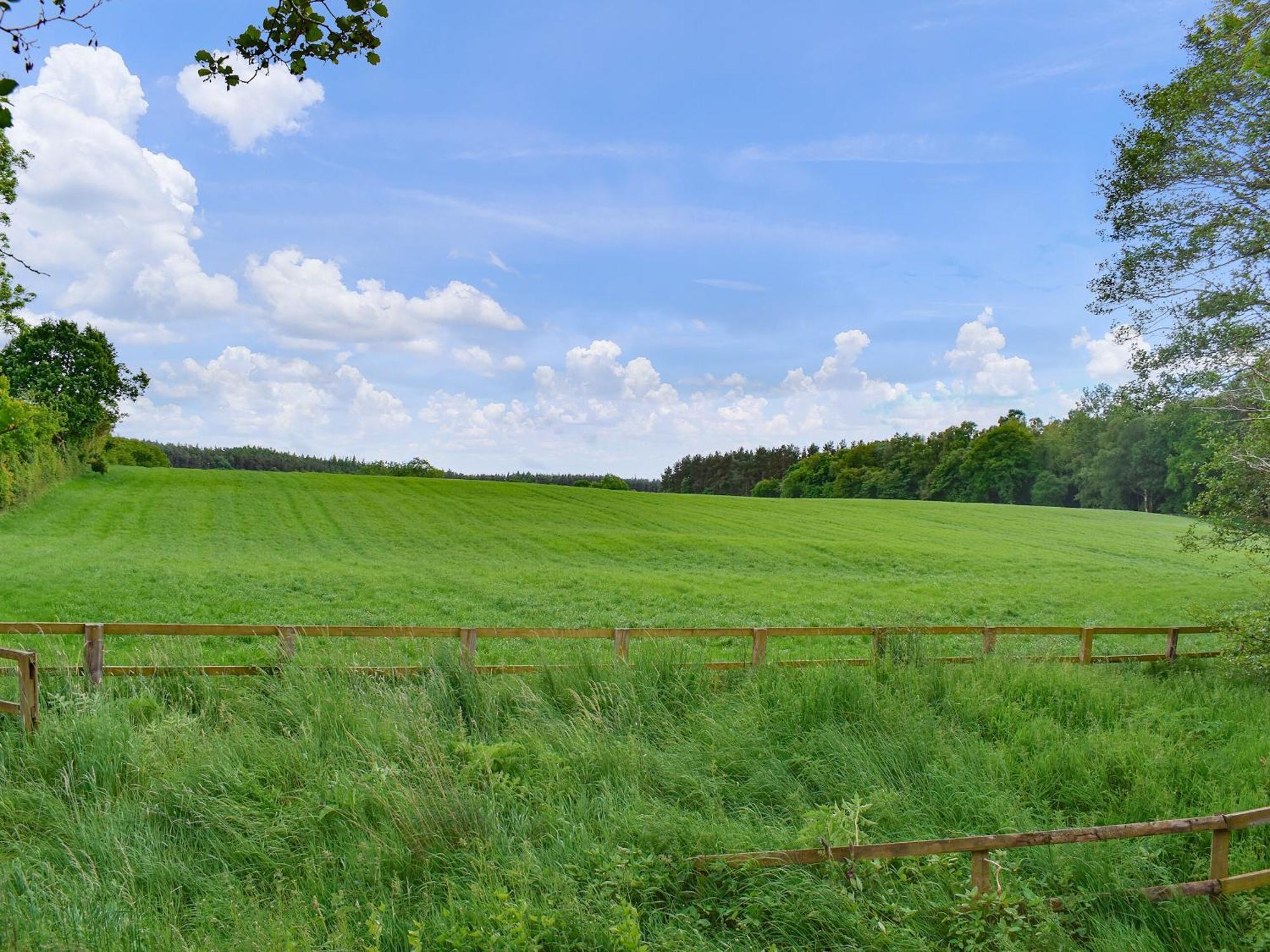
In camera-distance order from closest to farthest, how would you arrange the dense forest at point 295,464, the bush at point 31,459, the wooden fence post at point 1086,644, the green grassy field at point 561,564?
1. the wooden fence post at point 1086,644
2. the green grassy field at point 561,564
3. the bush at point 31,459
4. the dense forest at point 295,464

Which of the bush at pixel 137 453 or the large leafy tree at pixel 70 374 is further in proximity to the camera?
the bush at pixel 137 453

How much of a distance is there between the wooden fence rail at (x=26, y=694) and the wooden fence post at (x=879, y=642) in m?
Result: 8.44

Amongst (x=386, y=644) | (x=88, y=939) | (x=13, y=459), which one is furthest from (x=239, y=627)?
(x=13, y=459)

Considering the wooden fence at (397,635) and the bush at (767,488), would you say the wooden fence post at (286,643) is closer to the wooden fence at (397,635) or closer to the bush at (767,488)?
the wooden fence at (397,635)

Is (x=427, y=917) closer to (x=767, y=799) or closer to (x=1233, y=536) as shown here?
(x=767, y=799)

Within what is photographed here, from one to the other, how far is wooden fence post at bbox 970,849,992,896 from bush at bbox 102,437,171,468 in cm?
8021

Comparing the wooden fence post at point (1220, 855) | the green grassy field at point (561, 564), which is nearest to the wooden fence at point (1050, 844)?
the wooden fence post at point (1220, 855)

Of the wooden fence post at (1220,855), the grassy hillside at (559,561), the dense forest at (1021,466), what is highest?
the dense forest at (1021,466)

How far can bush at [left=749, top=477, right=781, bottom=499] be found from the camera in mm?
110200

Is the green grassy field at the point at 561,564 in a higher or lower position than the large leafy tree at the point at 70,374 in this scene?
lower

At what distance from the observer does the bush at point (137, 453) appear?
230 ft

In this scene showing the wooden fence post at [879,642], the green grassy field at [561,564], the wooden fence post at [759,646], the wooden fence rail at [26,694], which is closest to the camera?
the wooden fence rail at [26,694]

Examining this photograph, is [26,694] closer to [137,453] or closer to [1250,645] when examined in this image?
[1250,645]

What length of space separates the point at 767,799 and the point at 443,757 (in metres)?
2.50
